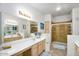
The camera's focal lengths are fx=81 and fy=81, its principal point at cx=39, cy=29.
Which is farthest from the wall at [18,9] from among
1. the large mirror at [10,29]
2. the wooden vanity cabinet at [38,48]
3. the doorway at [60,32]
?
the wooden vanity cabinet at [38,48]

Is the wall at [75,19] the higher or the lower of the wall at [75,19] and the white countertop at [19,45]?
the higher

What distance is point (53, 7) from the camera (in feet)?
4.93

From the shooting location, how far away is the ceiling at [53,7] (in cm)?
144

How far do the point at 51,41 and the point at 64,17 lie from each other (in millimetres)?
519

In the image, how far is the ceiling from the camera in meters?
1.44

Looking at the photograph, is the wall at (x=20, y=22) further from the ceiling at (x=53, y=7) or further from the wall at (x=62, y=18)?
the wall at (x=62, y=18)

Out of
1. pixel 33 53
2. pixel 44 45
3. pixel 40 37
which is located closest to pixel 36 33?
pixel 40 37

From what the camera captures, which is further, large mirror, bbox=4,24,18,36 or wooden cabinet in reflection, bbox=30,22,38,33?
wooden cabinet in reflection, bbox=30,22,38,33

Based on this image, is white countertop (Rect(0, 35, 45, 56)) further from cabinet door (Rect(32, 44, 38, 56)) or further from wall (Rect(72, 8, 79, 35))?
wall (Rect(72, 8, 79, 35))

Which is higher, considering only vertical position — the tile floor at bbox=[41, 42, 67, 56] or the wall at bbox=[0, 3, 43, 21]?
the wall at bbox=[0, 3, 43, 21]

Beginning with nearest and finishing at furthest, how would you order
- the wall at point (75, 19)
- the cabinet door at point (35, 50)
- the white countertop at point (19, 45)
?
the white countertop at point (19, 45) < the wall at point (75, 19) < the cabinet door at point (35, 50)

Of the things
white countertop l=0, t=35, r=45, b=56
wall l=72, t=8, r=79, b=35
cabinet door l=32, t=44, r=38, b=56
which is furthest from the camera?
cabinet door l=32, t=44, r=38, b=56

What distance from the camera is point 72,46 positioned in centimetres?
150

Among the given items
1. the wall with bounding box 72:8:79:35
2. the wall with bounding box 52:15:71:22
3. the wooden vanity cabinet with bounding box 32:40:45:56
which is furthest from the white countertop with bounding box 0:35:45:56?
the wall with bounding box 72:8:79:35
